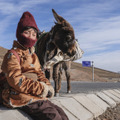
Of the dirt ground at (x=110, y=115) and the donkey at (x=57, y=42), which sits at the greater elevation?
the donkey at (x=57, y=42)

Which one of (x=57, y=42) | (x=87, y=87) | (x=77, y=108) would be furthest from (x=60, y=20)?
(x=87, y=87)

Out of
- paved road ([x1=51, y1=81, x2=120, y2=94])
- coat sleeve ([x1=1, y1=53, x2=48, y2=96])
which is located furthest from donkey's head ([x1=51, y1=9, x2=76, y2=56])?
coat sleeve ([x1=1, y1=53, x2=48, y2=96])

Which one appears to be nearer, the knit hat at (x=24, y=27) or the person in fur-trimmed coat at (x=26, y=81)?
the person in fur-trimmed coat at (x=26, y=81)

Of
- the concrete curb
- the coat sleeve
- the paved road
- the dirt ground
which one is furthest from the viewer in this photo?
the paved road

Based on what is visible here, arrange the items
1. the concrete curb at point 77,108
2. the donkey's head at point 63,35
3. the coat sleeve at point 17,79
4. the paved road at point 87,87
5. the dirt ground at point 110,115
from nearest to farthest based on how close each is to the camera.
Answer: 1. the coat sleeve at point 17,79
2. the concrete curb at point 77,108
3. the dirt ground at point 110,115
4. the donkey's head at point 63,35
5. the paved road at point 87,87

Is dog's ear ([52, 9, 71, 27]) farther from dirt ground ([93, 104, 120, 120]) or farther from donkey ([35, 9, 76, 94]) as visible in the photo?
dirt ground ([93, 104, 120, 120])

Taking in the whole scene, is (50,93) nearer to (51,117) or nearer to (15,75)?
(51,117)

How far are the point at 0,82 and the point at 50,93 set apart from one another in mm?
745

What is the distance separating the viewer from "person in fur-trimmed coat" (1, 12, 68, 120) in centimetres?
326

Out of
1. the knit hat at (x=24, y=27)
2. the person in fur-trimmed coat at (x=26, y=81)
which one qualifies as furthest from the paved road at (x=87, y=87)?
the knit hat at (x=24, y=27)

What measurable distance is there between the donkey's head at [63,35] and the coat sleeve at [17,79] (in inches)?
122

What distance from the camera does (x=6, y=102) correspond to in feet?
11.4

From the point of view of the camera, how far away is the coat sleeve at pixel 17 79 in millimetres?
3227

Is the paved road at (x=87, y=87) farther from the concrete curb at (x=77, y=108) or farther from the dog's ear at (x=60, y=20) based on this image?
the dog's ear at (x=60, y=20)
